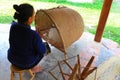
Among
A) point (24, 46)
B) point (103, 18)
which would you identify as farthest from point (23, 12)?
point (103, 18)

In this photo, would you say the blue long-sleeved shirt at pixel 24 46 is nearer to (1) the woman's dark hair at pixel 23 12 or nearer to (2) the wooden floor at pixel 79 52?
(1) the woman's dark hair at pixel 23 12

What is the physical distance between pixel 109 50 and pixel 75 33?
605 millimetres

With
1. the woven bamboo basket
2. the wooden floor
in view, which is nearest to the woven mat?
the wooden floor

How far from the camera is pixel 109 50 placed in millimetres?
2676

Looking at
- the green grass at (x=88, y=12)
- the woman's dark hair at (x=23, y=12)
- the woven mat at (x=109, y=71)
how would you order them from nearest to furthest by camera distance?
the woman's dark hair at (x=23, y=12) → the woven mat at (x=109, y=71) → the green grass at (x=88, y=12)

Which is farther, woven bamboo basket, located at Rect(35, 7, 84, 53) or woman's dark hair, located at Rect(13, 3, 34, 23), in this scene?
woven bamboo basket, located at Rect(35, 7, 84, 53)

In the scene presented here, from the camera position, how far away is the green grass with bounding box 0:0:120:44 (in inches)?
128

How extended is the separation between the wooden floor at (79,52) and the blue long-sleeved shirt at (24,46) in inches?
13.0

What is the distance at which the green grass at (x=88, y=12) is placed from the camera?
3246 mm

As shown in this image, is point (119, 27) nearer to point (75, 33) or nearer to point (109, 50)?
point (109, 50)

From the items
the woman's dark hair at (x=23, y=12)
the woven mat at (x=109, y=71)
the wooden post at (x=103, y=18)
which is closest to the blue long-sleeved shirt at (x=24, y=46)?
the woman's dark hair at (x=23, y=12)

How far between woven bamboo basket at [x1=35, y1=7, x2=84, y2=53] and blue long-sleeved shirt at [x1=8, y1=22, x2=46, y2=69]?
0.38 metres

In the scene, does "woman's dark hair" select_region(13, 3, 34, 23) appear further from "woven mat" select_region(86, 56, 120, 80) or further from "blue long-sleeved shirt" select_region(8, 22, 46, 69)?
"woven mat" select_region(86, 56, 120, 80)

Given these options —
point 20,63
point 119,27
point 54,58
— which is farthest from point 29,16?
point 119,27
